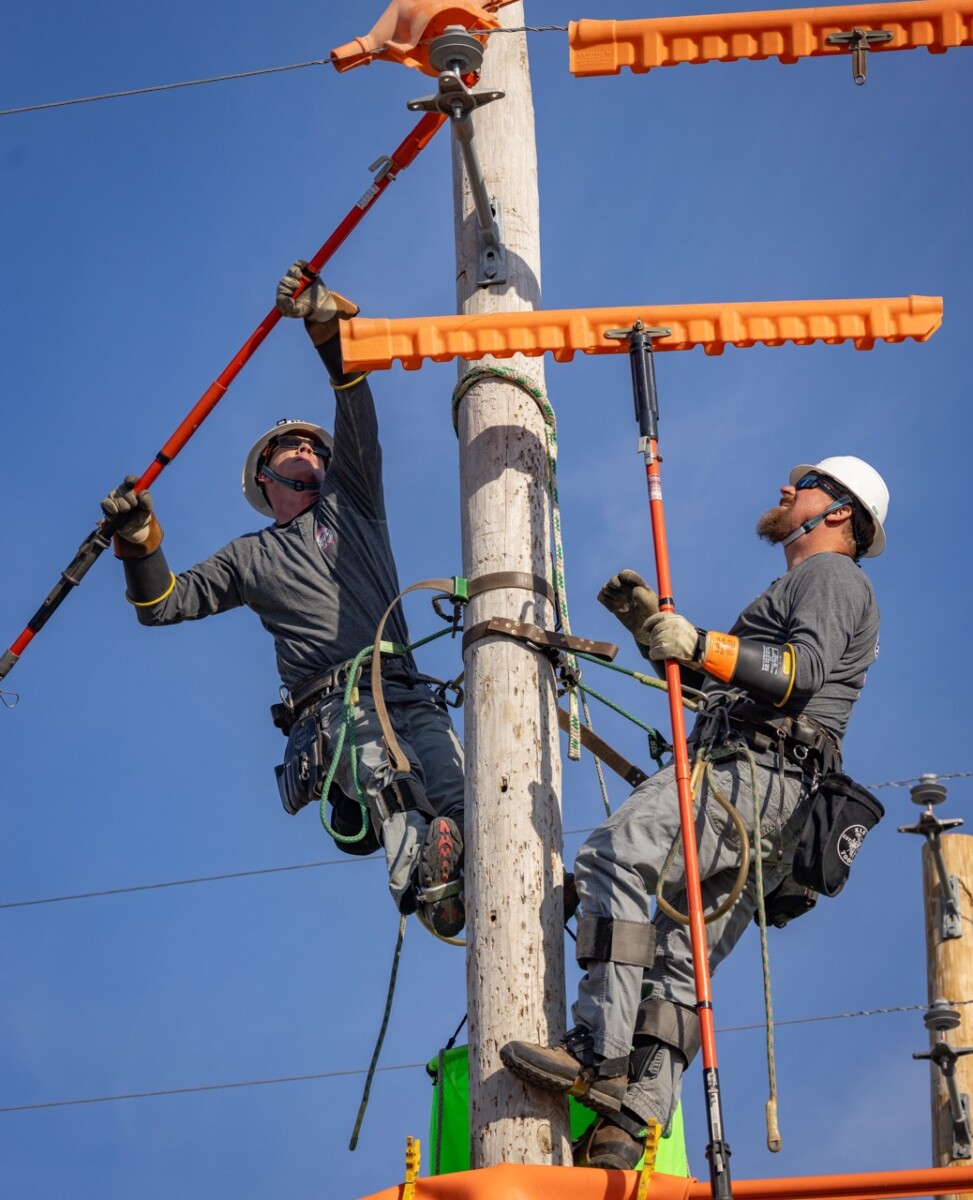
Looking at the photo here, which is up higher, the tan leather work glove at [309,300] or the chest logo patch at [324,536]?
the tan leather work glove at [309,300]

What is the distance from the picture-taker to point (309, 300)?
611 cm

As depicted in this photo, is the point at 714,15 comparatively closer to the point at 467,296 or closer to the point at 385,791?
the point at 467,296

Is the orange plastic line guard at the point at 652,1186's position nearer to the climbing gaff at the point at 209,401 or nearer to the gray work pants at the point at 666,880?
the gray work pants at the point at 666,880

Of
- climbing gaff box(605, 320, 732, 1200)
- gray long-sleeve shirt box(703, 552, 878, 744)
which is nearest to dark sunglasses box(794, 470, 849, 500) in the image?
gray long-sleeve shirt box(703, 552, 878, 744)

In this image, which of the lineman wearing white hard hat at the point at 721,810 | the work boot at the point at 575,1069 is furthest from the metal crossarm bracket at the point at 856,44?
the work boot at the point at 575,1069

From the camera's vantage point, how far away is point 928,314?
5805 millimetres

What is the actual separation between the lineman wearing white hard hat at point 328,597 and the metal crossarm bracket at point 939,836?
272 centimetres

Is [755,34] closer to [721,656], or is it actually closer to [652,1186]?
[721,656]

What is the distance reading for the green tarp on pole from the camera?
16.7 feet

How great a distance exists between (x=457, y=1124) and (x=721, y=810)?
112cm

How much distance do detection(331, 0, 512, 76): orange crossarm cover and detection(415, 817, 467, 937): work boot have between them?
2.31 meters

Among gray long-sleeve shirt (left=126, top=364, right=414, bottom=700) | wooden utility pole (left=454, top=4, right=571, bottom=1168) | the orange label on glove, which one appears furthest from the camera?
gray long-sleeve shirt (left=126, top=364, right=414, bottom=700)

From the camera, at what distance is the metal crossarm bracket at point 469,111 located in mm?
5617

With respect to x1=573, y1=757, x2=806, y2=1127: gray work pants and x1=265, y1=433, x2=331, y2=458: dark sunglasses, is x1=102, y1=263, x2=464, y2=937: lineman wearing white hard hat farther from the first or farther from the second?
x1=573, y1=757, x2=806, y2=1127: gray work pants
